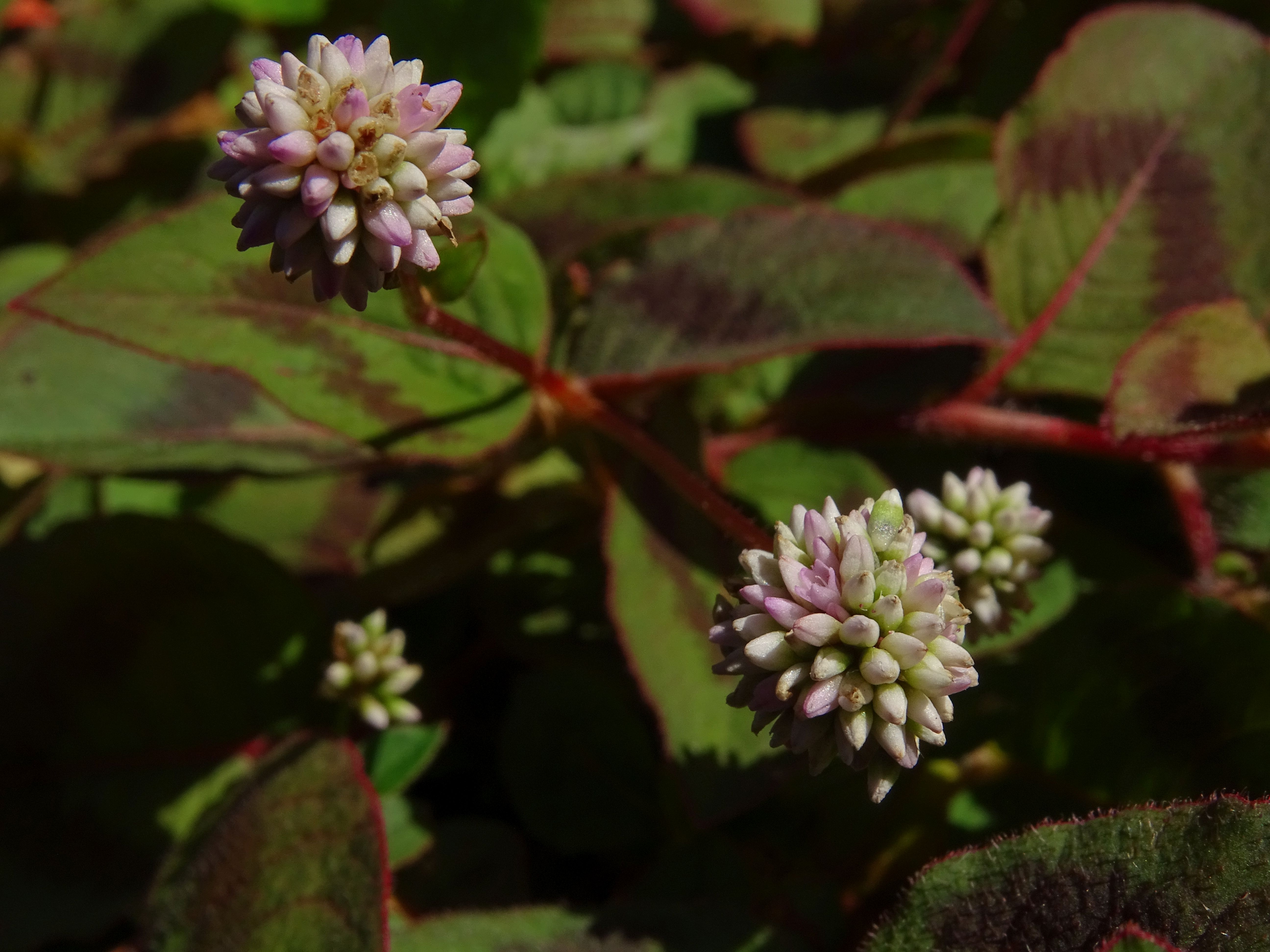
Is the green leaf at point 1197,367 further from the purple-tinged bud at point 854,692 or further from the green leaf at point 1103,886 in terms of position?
the purple-tinged bud at point 854,692

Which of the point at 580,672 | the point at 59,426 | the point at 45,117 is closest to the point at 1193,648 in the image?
the point at 580,672

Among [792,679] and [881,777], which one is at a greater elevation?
[792,679]

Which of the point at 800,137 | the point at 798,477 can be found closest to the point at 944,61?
the point at 800,137

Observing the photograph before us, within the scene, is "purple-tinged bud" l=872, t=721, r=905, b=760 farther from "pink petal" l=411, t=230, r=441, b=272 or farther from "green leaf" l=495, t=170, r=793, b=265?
"green leaf" l=495, t=170, r=793, b=265

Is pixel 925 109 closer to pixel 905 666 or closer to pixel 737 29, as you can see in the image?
pixel 737 29

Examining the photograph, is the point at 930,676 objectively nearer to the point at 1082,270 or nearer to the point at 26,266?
the point at 1082,270

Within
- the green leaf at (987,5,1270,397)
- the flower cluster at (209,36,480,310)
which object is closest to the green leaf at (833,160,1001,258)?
the green leaf at (987,5,1270,397)

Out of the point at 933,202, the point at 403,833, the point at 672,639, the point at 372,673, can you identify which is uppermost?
the point at 933,202
